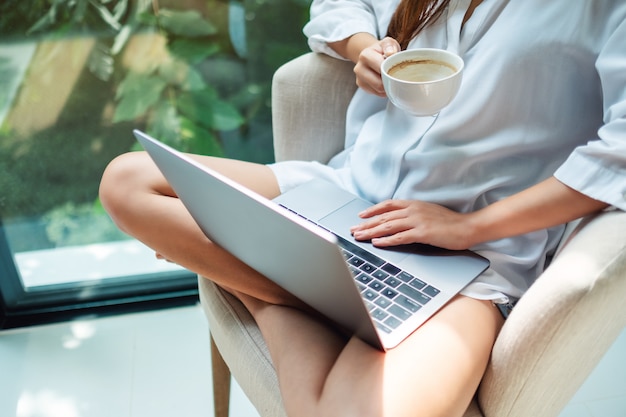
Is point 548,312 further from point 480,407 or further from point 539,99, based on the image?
point 539,99

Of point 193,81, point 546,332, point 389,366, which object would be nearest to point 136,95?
point 193,81

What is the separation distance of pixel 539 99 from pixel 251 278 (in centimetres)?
49

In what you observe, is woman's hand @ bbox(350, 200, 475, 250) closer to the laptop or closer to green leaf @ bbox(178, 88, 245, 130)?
the laptop

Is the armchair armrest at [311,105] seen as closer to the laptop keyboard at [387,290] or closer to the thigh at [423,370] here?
the laptop keyboard at [387,290]

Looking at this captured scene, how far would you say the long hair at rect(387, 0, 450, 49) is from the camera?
1077 millimetres

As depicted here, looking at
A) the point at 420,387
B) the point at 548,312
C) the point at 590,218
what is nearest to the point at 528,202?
the point at 590,218

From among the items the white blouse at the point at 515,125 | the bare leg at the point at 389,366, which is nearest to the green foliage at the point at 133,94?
the white blouse at the point at 515,125

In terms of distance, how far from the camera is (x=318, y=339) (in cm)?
93

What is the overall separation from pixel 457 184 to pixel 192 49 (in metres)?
0.73

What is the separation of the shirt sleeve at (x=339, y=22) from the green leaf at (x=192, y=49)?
34 centimetres

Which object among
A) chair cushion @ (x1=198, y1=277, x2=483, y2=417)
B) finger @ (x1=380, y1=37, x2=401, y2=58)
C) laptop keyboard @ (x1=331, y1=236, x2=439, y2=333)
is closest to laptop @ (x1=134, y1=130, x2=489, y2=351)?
laptop keyboard @ (x1=331, y1=236, x2=439, y2=333)

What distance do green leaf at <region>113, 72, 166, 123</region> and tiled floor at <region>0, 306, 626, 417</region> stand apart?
1.59 ft

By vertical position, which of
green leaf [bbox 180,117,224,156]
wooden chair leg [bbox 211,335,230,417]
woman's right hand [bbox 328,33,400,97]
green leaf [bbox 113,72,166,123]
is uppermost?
woman's right hand [bbox 328,33,400,97]

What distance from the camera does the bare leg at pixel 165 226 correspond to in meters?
1.00
